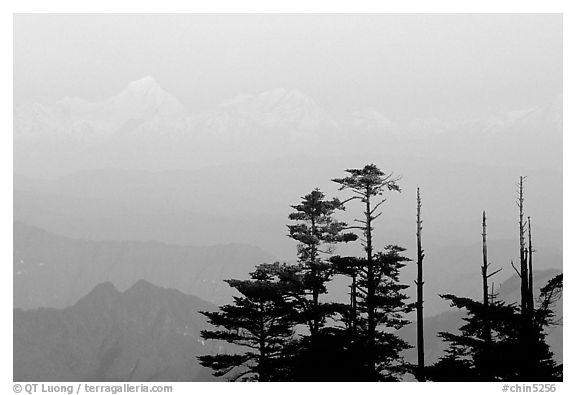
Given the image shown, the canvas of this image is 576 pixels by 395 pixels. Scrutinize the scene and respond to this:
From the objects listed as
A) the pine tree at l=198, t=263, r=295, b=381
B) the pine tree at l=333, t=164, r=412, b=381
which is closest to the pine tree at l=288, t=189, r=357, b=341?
the pine tree at l=333, t=164, r=412, b=381

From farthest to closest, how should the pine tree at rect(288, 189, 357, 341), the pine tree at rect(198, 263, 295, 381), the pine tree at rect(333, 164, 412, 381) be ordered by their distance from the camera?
the pine tree at rect(288, 189, 357, 341) → the pine tree at rect(333, 164, 412, 381) → the pine tree at rect(198, 263, 295, 381)

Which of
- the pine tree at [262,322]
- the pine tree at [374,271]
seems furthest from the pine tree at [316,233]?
the pine tree at [262,322]

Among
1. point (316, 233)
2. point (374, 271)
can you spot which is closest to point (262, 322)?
point (316, 233)

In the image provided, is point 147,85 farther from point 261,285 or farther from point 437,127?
point 261,285

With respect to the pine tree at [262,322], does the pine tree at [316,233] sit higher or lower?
higher

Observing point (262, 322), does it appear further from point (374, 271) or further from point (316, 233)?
point (374, 271)

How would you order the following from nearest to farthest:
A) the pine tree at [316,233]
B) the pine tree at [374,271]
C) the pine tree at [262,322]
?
the pine tree at [262,322] → the pine tree at [374,271] → the pine tree at [316,233]

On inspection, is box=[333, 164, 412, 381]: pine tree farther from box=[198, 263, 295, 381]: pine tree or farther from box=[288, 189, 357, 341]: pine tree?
box=[198, 263, 295, 381]: pine tree

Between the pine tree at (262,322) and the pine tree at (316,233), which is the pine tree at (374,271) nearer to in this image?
the pine tree at (316,233)

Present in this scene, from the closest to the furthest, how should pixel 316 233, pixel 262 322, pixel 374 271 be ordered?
1. pixel 262 322
2. pixel 374 271
3. pixel 316 233

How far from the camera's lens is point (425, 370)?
819 inches

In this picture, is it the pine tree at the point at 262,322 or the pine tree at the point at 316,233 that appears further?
the pine tree at the point at 316,233
